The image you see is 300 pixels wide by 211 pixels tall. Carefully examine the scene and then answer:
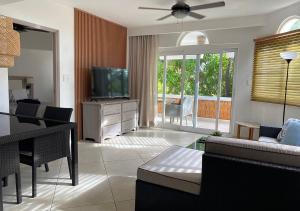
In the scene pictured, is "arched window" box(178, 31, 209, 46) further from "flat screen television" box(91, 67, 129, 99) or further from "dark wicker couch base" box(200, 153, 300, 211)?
"dark wicker couch base" box(200, 153, 300, 211)

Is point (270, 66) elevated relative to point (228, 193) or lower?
elevated

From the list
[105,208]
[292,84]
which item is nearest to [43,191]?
[105,208]

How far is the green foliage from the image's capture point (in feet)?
17.9

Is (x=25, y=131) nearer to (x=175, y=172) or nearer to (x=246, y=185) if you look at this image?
(x=175, y=172)

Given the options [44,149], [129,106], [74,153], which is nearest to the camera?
[44,149]

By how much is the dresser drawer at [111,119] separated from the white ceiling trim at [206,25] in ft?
7.45

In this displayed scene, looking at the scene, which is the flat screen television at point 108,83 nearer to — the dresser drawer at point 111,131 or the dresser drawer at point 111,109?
the dresser drawer at point 111,109

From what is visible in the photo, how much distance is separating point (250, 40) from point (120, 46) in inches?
120

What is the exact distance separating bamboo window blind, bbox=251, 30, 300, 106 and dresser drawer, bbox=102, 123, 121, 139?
299 centimetres

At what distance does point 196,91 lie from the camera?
5785 millimetres

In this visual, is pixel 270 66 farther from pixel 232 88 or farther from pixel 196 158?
pixel 196 158

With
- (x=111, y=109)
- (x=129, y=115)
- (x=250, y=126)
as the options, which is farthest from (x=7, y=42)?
(x=250, y=126)

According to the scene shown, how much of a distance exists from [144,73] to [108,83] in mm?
1244

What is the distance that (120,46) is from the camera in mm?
6008
